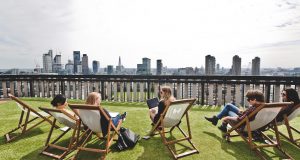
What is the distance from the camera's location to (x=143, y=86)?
358 inches

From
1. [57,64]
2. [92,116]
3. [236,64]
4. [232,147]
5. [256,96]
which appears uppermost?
[57,64]

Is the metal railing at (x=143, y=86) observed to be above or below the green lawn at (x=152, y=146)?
above

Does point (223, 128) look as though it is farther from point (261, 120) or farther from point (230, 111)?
point (261, 120)

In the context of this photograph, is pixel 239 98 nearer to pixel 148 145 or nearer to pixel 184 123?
pixel 184 123

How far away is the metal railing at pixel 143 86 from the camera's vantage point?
7648 millimetres

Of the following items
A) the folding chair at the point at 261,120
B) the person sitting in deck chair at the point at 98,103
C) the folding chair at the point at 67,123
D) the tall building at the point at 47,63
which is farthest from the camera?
the tall building at the point at 47,63

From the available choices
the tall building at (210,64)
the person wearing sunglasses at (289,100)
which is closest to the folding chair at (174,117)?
the person wearing sunglasses at (289,100)

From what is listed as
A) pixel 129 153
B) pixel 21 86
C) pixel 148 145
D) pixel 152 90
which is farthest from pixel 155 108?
pixel 21 86

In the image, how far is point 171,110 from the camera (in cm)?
410

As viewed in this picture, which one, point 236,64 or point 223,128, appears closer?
point 223,128

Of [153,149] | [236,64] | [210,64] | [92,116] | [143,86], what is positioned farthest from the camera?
[210,64]

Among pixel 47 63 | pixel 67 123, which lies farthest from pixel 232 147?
pixel 47 63

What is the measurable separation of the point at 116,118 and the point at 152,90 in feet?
15.3

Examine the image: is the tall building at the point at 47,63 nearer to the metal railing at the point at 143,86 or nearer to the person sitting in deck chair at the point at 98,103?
the metal railing at the point at 143,86
